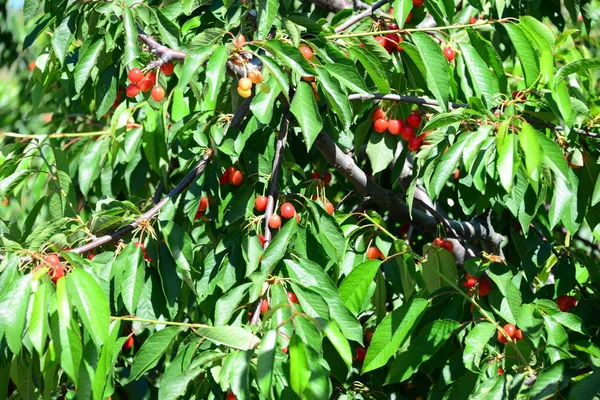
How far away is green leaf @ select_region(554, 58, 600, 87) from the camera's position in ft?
5.30

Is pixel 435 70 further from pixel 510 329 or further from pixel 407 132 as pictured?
pixel 510 329

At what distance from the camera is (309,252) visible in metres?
1.77

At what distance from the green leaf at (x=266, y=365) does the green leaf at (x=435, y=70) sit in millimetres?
810

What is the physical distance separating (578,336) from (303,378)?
102 centimetres

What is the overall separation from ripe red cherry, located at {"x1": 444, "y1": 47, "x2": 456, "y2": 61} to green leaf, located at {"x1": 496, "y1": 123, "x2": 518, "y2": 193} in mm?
672

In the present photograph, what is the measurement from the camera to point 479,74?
1835mm

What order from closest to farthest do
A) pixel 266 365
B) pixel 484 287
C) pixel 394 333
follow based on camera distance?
pixel 266 365 < pixel 394 333 < pixel 484 287

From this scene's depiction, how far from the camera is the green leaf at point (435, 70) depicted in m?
1.79

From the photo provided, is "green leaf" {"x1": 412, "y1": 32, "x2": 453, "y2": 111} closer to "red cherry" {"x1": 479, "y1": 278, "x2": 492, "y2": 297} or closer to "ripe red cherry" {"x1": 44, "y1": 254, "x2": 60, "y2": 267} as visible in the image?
"red cherry" {"x1": 479, "y1": 278, "x2": 492, "y2": 297}

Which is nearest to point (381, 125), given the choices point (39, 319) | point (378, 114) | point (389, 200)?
point (378, 114)

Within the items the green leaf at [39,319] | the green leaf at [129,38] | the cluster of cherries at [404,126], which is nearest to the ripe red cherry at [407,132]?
the cluster of cherries at [404,126]

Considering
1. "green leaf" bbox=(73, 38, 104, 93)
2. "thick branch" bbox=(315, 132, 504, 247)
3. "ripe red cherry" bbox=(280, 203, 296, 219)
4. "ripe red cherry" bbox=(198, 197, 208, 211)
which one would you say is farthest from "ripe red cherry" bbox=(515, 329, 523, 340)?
"green leaf" bbox=(73, 38, 104, 93)

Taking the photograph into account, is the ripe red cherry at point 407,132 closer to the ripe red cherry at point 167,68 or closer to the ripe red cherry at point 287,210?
the ripe red cherry at point 287,210

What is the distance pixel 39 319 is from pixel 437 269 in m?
0.95
